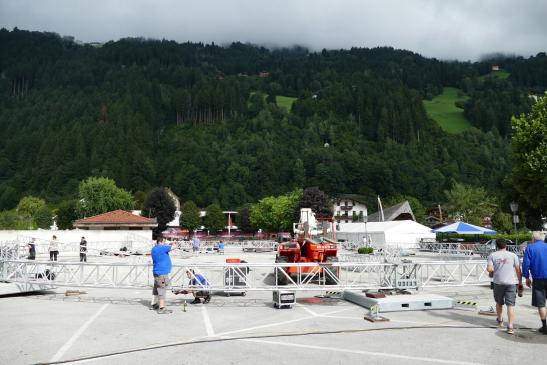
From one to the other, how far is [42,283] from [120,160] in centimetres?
11911

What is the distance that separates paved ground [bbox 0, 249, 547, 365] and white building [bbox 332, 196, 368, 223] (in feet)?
315

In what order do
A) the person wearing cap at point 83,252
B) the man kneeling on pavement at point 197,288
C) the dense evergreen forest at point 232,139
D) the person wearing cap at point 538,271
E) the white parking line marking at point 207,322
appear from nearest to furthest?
the person wearing cap at point 538,271
the white parking line marking at point 207,322
the man kneeling on pavement at point 197,288
the person wearing cap at point 83,252
the dense evergreen forest at point 232,139

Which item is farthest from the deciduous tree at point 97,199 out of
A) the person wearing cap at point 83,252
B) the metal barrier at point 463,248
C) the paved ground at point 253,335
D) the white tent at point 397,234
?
the paved ground at point 253,335

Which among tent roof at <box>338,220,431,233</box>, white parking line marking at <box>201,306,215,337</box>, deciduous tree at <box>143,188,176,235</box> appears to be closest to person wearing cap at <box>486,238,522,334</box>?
white parking line marking at <box>201,306,215,337</box>

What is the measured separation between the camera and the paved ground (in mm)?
7320

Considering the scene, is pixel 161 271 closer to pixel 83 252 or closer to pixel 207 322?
pixel 207 322

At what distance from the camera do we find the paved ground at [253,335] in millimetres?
7320

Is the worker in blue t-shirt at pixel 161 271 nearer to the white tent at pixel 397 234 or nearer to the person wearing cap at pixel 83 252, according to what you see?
the person wearing cap at pixel 83 252

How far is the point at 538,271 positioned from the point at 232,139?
133046mm

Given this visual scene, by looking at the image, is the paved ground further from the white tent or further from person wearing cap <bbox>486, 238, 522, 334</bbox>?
the white tent

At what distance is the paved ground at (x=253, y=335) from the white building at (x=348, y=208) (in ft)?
315

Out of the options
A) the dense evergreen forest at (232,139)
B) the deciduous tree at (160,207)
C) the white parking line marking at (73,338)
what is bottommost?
the white parking line marking at (73,338)

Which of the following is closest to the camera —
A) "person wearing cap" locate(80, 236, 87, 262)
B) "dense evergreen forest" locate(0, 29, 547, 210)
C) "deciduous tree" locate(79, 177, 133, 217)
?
"person wearing cap" locate(80, 236, 87, 262)

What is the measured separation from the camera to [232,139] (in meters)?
140
